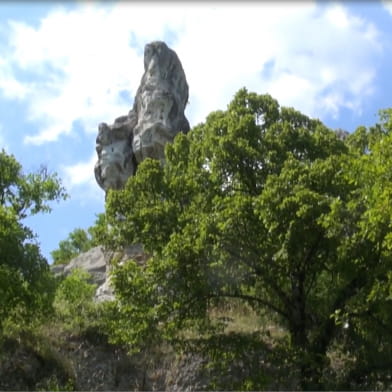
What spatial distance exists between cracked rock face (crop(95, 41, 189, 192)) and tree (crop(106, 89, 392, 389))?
59.7 feet

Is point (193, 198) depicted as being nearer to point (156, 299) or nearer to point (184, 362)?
point (156, 299)

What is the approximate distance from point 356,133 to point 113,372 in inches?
416

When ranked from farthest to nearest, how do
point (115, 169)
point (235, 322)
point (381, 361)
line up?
point (115, 169), point (235, 322), point (381, 361)

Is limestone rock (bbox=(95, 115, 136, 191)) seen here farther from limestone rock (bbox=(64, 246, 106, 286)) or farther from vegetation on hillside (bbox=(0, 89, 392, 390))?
vegetation on hillside (bbox=(0, 89, 392, 390))

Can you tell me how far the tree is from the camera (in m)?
18.5

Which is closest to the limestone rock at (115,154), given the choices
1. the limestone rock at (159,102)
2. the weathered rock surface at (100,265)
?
the limestone rock at (159,102)

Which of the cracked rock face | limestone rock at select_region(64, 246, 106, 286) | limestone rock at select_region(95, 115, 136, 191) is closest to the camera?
limestone rock at select_region(64, 246, 106, 286)

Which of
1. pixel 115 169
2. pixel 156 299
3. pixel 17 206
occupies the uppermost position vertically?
pixel 115 169

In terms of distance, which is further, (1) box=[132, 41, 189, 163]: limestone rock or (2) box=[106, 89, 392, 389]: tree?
(1) box=[132, 41, 189, 163]: limestone rock

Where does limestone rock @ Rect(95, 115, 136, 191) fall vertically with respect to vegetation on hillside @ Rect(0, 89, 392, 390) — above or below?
above

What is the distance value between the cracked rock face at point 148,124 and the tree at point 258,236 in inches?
717

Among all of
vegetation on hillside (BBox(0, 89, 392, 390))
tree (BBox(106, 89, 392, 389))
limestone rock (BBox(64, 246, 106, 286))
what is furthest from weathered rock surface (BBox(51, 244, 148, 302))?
tree (BBox(106, 89, 392, 389))

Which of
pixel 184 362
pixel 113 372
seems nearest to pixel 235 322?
pixel 184 362

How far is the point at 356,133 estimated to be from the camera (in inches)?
943
